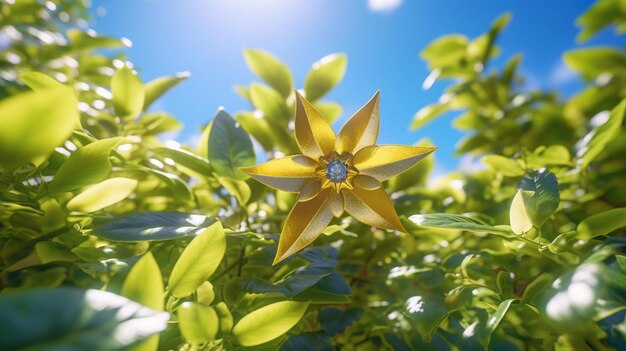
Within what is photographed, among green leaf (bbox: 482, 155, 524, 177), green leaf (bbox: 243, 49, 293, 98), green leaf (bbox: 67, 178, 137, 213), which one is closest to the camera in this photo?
green leaf (bbox: 67, 178, 137, 213)

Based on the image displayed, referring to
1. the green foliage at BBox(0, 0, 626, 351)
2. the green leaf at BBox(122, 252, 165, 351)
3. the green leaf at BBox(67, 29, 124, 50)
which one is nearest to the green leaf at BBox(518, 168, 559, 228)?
the green foliage at BBox(0, 0, 626, 351)

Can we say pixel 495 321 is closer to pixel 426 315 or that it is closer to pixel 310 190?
pixel 426 315

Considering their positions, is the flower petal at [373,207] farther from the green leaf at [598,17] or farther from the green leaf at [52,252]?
the green leaf at [598,17]

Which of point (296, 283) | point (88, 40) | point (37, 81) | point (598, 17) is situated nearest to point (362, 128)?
point (296, 283)

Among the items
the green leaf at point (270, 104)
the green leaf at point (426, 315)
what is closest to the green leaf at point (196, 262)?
the green leaf at point (426, 315)

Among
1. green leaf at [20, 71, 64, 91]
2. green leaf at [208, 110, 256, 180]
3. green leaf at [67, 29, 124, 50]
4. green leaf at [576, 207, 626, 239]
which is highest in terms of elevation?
green leaf at [67, 29, 124, 50]

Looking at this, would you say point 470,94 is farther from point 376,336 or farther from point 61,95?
point 61,95

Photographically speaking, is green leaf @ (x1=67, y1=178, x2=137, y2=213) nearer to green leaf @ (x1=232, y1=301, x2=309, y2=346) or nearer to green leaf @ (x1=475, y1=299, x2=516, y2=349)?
green leaf @ (x1=232, y1=301, x2=309, y2=346)

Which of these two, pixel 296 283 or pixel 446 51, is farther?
pixel 446 51
